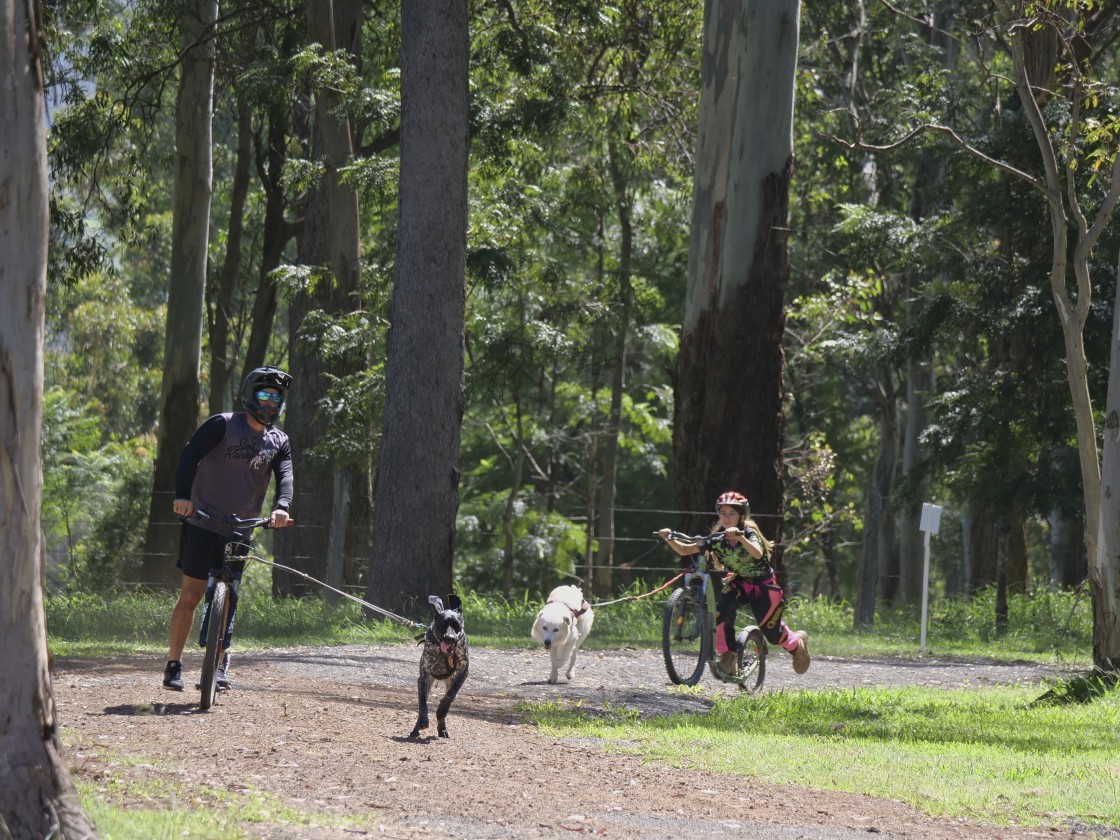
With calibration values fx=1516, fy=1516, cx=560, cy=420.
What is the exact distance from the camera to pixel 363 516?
75.0 feet

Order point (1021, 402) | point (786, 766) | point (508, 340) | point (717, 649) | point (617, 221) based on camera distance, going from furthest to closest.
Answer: point (617, 221)
point (508, 340)
point (1021, 402)
point (717, 649)
point (786, 766)

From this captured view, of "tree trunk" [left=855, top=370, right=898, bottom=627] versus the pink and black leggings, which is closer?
the pink and black leggings

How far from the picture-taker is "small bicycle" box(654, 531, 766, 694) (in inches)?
471

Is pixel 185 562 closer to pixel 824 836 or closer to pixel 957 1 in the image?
pixel 824 836

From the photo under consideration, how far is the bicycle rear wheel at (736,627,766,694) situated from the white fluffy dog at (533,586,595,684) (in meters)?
1.34

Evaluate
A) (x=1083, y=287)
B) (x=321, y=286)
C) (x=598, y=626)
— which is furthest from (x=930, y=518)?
(x=321, y=286)

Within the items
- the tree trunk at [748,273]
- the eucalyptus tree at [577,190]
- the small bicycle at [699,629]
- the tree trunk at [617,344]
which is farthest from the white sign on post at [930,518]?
the tree trunk at [617,344]

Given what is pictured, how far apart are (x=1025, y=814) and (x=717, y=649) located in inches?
193

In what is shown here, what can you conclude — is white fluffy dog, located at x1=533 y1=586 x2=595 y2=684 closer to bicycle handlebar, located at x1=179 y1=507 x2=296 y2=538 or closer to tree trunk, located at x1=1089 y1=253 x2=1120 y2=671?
bicycle handlebar, located at x1=179 y1=507 x2=296 y2=538

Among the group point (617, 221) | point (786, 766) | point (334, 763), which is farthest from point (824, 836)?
point (617, 221)

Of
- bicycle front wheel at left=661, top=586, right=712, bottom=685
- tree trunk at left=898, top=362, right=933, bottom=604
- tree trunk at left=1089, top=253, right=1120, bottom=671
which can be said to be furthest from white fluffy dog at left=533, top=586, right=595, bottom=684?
tree trunk at left=898, top=362, right=933, bottom=604

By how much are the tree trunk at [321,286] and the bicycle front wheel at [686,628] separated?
31.3 feet

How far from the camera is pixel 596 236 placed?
30797mm

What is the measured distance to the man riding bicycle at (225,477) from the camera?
884 cm
